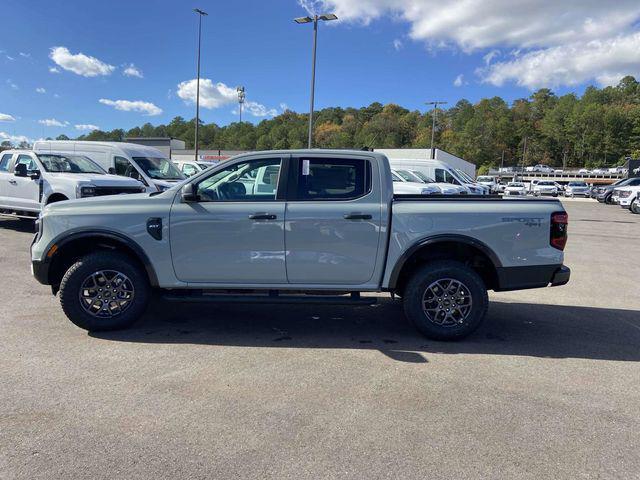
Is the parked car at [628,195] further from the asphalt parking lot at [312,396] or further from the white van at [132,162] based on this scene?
the white van at [132,162]

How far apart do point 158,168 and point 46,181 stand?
422cm

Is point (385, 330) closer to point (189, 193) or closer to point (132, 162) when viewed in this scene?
point (189, 193)

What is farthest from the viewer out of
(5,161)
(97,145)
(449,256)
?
(97,145)

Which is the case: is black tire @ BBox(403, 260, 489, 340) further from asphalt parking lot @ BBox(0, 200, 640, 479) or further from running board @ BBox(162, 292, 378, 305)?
running board @ BBox(162, 292, 378, 305)

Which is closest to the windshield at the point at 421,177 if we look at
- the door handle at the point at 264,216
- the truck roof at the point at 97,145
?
the truck roof at the point at 97,145

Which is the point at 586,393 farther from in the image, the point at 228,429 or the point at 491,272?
the point at 228,429

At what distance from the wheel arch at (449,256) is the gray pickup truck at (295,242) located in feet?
0.06

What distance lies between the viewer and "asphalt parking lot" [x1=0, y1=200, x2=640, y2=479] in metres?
2.95

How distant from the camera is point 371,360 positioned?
4.53m

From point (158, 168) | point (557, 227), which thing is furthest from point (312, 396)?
point (158, 168)

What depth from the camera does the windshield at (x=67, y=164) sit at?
38.8 feet

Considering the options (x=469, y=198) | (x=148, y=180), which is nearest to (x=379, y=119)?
(x=148, y=180)

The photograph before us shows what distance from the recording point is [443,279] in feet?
16.3

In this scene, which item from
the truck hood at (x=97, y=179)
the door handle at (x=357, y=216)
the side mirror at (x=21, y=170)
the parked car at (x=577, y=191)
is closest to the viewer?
the door handle at (x=357, y=216)
